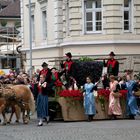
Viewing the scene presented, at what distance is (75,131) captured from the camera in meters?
18.7

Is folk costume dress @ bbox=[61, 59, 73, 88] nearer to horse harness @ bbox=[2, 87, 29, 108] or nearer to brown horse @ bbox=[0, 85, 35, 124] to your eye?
brown horse @ bbox=[0, 85, 35, 124]

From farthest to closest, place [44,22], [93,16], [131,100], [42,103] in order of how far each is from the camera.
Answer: [44,22]
[93,16]
[131,100]
[42,103]

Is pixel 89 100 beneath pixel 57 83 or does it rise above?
beneath

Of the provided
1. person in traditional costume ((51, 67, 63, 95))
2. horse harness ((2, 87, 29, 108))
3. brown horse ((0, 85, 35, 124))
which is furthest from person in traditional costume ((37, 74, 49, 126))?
person in traditional costume ((51, 67, 63, 95))

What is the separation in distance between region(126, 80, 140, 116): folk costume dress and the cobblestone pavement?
92 centimetres

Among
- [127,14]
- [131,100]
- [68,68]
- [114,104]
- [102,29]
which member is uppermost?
[127,14]

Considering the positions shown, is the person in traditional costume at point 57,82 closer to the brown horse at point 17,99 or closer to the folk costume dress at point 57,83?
the folk costume dress at point 57,83

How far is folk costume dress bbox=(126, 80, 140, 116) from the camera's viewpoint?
75.7ft

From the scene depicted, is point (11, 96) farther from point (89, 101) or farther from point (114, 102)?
point (114, 102)

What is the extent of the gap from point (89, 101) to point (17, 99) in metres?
2.56

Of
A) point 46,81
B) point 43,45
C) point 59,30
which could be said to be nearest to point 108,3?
point 59,30

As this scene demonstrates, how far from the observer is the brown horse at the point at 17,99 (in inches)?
838

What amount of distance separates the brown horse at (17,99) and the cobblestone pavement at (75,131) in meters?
0.54

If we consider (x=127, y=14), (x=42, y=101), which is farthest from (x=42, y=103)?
(x=127, y=14)
